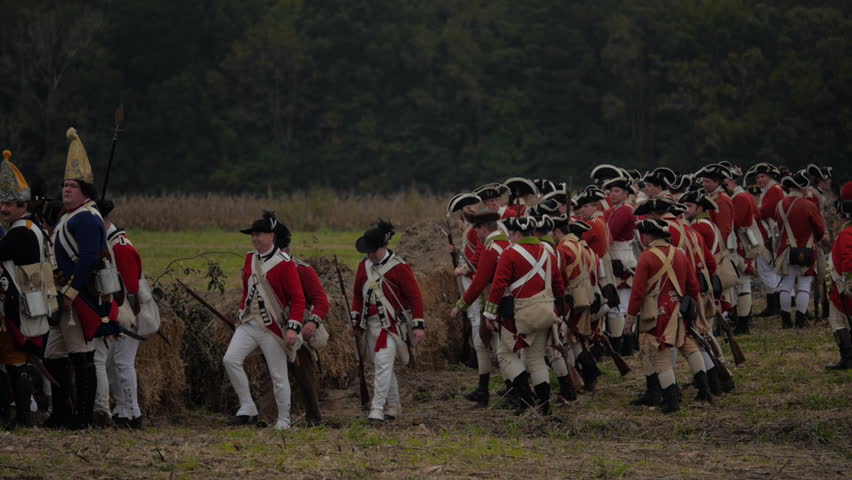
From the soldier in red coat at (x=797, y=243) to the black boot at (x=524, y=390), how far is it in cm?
593

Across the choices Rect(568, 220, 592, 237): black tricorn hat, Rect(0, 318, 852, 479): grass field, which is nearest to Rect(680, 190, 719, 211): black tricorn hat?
Rect(568, 220, 592, 237): black tricorn hat

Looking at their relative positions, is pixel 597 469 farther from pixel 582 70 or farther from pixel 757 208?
pixel 582 70

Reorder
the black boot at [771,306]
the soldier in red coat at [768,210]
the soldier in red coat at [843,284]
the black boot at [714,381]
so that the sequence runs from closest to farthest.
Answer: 1. the black boot at [714,381]
2. the soldier in red coat at [843,284]
3. the soldier in red coat at [768,210]
4. the black boot at [771,306]

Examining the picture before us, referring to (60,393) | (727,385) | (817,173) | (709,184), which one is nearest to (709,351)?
(727,385)

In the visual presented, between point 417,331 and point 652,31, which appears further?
point 652,31

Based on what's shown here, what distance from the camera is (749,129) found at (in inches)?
2042

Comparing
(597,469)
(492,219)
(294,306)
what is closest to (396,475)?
(597,469)

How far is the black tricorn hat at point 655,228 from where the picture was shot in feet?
38.8

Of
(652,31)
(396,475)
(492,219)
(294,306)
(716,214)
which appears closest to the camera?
(396,475)

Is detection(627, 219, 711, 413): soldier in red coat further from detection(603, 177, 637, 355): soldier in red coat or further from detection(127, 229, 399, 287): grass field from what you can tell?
detection(127, 229, 399, 287): grass field

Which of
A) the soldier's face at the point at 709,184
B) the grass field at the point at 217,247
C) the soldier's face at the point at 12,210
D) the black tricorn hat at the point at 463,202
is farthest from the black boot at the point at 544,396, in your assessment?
the grass field at the point at 217,247

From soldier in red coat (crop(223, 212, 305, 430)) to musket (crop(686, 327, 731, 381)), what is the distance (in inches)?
146

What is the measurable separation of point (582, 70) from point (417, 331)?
50.3 metres

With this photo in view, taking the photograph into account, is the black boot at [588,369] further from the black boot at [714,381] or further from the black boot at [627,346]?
the black boot at [627,346]
